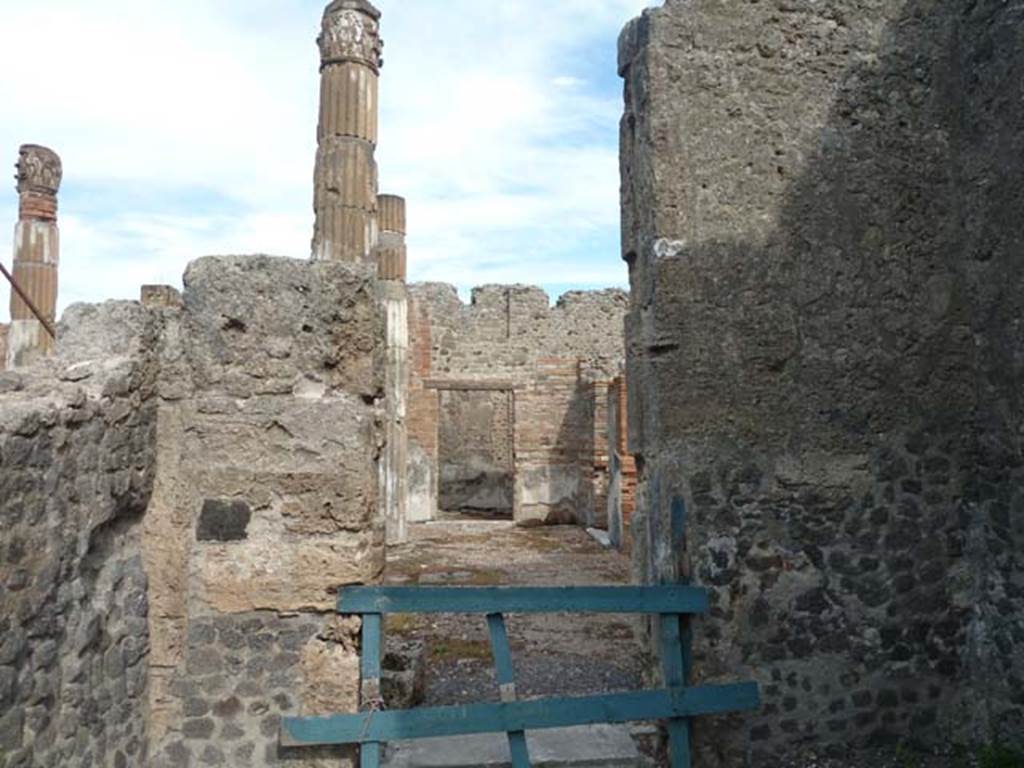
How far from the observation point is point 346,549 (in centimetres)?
365

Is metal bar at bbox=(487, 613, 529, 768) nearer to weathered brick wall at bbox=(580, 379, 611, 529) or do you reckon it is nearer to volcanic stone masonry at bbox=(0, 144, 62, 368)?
weathered brick wall at bbox=(580, 379, 611, 529)

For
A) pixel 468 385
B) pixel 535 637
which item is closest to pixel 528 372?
pixel 468 385

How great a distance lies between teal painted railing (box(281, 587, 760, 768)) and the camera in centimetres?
355

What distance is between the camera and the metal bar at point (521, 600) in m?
3.64

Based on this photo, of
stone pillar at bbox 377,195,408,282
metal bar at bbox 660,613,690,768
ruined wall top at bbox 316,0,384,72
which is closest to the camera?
metal bar at bbox 660,613,690,768

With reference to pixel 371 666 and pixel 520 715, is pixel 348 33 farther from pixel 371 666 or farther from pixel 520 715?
pixel 520 715

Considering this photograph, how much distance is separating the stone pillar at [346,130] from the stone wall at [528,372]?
21.7ft

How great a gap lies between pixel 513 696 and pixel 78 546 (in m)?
1.89

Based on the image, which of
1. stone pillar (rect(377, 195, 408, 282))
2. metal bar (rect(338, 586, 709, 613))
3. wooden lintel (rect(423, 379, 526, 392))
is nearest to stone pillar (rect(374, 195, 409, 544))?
stone pillar (rect(377, 195, 408, 282))

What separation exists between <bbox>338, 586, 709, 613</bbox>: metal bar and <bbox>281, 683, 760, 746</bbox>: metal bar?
0.39 m

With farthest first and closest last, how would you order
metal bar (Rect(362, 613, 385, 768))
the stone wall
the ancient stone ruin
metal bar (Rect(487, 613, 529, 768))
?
the stone wall → the ancient stone ruin → metal bar (Rect(487, 613, 529, 768)) → metal bar (Rect(362, 613, 385, 768))

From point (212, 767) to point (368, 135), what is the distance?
318 inches

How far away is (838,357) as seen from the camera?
178 inches

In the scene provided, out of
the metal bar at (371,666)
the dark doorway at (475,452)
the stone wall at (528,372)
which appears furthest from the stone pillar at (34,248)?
the metal bar at (371,666)
